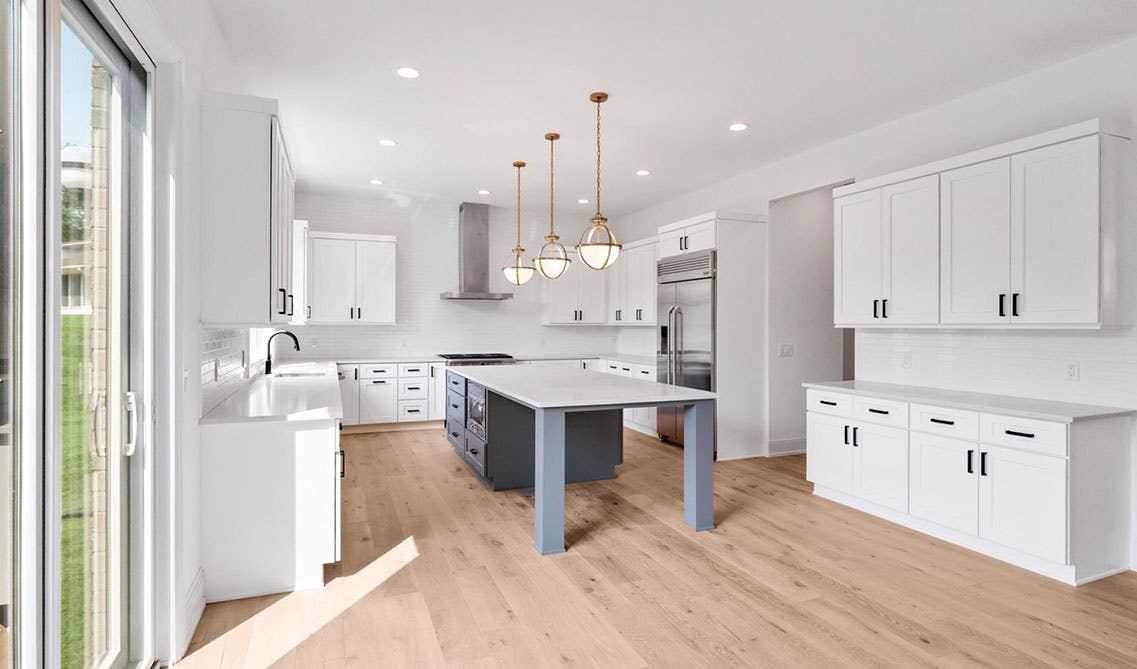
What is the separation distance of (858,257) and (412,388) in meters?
4.81

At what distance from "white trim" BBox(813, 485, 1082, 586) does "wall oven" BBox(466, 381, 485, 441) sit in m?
2.59

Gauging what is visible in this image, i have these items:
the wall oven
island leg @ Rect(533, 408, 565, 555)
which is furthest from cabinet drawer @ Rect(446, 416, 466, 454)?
island leg @ Rect(533, 408, 565, 555)

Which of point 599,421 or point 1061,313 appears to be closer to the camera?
point 1061,313

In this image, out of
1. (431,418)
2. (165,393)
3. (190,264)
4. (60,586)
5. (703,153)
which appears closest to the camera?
(60,586)

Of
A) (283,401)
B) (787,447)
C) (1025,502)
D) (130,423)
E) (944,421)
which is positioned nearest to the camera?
(130,423)

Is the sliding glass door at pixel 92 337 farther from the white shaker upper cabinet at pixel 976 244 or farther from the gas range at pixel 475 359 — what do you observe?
the gas range at pixel 475 359


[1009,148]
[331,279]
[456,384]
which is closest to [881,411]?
[1009,148]

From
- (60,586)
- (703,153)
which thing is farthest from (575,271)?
(60,586)

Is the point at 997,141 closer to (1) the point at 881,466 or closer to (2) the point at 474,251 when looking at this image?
(1) the point at 881,466

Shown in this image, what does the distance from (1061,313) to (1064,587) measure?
1383mm

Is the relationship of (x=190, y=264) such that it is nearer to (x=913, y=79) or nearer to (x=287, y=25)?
(x=287, y=25)

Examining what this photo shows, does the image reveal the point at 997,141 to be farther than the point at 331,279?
No

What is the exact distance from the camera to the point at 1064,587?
3016 millimetres

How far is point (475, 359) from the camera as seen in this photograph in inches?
285
